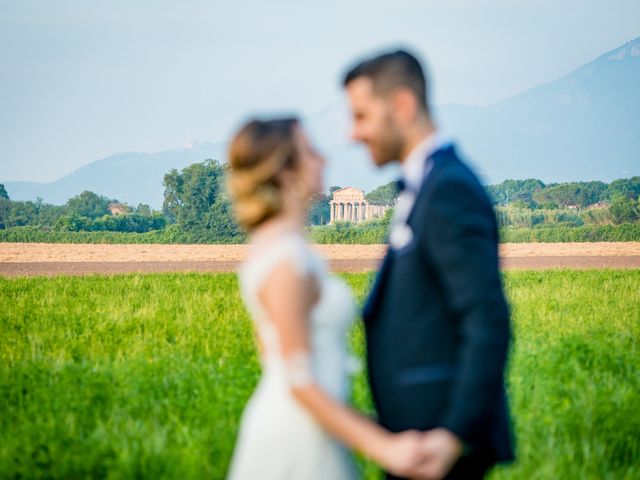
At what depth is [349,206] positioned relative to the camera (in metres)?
164

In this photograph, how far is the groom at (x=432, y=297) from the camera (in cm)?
231

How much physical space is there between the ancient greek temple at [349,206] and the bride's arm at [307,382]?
155 meters

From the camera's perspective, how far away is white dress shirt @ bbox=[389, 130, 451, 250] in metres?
2.54

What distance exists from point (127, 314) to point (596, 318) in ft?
22.8

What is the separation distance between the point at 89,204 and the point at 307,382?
4910 inches

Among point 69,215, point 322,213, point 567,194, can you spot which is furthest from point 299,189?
point 322,213

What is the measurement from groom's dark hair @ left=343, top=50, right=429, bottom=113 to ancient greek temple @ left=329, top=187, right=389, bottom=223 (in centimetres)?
15505

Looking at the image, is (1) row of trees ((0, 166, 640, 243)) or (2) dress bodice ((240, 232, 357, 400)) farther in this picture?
(1) row of trees ((0, 166, 640, 243))

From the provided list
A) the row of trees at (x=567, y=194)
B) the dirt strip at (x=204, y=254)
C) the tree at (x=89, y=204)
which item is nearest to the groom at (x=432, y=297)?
the dirt strip at (x=204, y=254)

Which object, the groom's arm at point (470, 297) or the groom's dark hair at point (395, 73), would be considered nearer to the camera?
the groom's arm at point (470, 297)

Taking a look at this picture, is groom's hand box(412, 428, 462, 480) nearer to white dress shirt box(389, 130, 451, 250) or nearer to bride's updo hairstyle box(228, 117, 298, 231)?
white dress shirt box(389, 130, 451, 250)

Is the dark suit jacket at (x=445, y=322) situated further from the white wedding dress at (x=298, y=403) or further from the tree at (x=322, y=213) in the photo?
the tree at (x=322, y=213)

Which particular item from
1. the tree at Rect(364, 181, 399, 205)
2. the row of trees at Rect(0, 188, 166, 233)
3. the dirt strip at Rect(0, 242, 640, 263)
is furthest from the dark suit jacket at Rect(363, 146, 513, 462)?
the tree at Rect(364, 181, 399, 205)

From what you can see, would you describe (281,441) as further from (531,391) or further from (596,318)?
(596,318)
